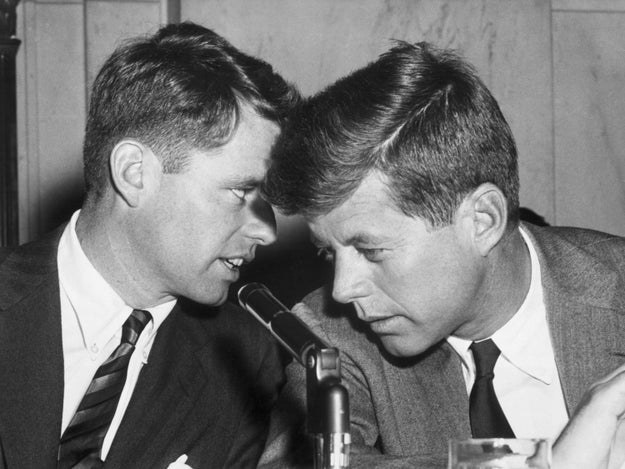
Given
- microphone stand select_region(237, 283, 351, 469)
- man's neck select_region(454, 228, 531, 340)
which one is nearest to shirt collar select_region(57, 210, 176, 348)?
man's neck select_region(454, 228, 531, 340)

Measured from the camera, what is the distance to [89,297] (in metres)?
2.38

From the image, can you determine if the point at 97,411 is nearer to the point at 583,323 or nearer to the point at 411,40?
the point at 583,323

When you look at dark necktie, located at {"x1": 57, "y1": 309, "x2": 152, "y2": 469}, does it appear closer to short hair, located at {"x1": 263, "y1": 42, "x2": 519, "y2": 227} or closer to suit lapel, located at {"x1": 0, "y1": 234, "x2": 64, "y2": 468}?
suit lapel, located at {"x1": 0, "y1": 234, "x2": 64, "y2": 468}

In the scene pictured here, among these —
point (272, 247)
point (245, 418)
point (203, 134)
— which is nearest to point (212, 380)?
point (245, 418)

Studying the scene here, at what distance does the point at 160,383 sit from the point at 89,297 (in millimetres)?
277

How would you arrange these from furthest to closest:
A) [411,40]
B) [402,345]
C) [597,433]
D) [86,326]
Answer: [411,40], [86,326], [402,345], [597,433]

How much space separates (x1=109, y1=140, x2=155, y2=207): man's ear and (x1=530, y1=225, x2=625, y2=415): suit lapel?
1.01 meters

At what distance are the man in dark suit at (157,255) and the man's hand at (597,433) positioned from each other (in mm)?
985

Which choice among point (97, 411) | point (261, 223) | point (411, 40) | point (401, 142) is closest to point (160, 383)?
point (97, 411)

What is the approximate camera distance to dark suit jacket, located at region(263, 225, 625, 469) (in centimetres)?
217

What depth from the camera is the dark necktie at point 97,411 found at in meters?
2.24

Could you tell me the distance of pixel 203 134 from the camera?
7.79 feet

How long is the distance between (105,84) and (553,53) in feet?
6.84

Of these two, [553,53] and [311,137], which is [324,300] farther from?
[553,53]
